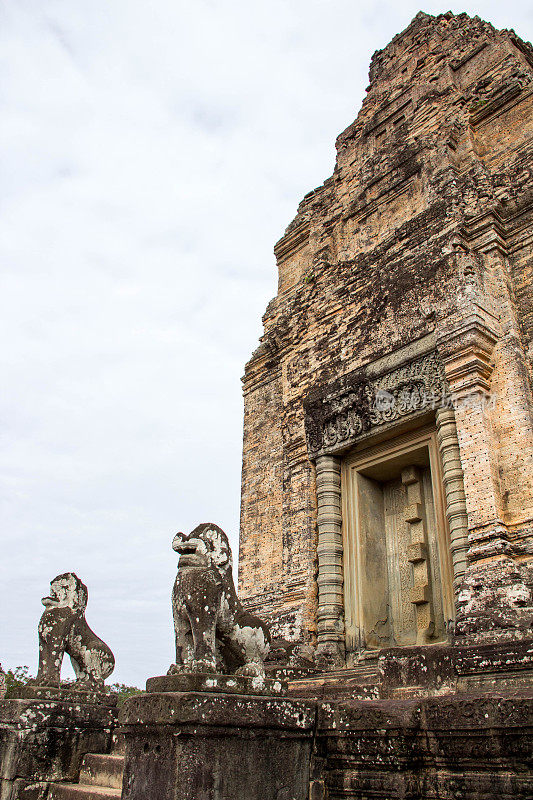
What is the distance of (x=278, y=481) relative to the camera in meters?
12.0

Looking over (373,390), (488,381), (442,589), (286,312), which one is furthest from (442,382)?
(286,312)

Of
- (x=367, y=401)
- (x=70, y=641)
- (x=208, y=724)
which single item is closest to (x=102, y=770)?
(x=70, y=641)

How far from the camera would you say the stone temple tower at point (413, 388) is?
786 cm

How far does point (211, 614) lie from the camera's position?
5137 millimetres

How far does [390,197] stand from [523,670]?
8.80 metres

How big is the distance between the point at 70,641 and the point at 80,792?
83.8 inches

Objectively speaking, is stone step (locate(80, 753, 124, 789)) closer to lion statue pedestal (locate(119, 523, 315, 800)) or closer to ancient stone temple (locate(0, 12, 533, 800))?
ancient stone temple (locate(0, 12, 533, 800))

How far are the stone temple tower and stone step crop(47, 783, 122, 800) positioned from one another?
3816 millimetres

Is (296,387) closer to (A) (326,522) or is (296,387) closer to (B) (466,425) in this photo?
(A) (326,522)

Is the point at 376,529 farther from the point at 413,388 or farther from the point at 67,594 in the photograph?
the point at 67,594

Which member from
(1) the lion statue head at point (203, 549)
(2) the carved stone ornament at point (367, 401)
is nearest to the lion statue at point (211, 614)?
(1) the lion statue head at point (203, 549)

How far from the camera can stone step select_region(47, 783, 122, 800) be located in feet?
17.7

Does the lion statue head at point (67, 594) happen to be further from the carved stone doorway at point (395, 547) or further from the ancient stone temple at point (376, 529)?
the carved stone doorway at point (395, 547)

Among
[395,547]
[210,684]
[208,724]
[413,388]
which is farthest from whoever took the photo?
[395,547]
